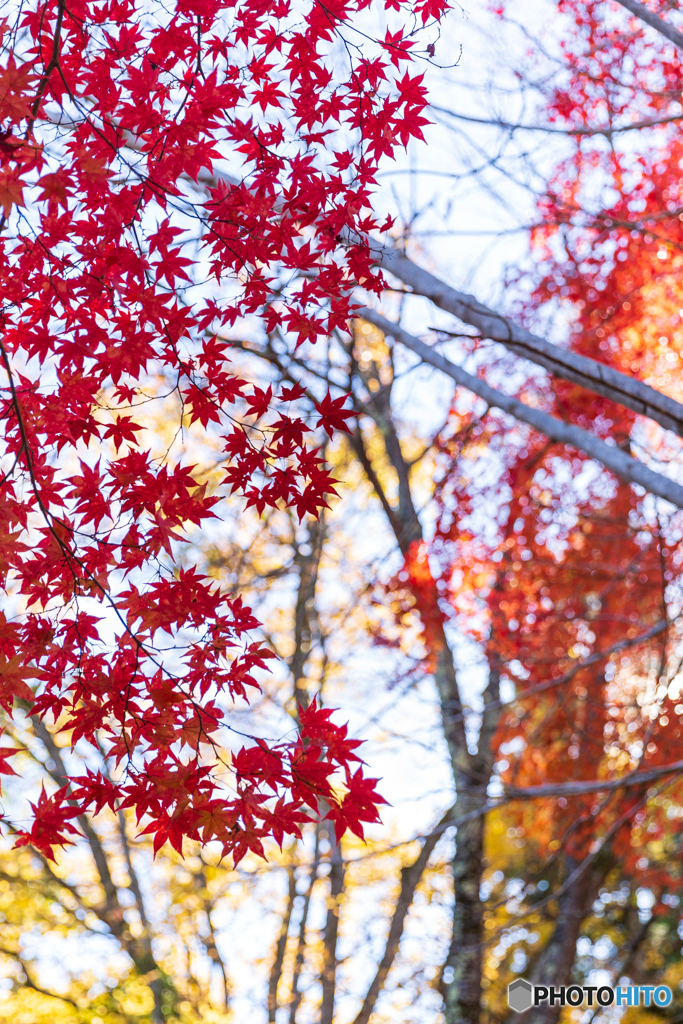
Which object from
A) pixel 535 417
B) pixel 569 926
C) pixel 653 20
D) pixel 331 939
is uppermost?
pixel 653 20

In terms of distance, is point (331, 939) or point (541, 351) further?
point (331, 939)

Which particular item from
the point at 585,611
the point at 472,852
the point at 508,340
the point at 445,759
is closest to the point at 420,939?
the point at 472,852

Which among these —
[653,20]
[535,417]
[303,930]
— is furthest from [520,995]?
[653,20]

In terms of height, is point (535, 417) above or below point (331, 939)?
above

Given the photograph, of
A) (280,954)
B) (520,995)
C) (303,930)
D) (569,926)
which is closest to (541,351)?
(303,930)

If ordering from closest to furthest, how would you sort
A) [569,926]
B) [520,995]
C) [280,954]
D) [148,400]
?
[148,400] < [280,954] < [520,995] < [569,926]

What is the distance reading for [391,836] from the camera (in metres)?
12.6

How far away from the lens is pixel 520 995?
9.16 metres

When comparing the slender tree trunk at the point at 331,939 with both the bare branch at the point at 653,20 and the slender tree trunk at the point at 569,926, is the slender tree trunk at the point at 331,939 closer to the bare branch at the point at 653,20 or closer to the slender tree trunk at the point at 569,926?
the slender tree trunk at the point at 569,926

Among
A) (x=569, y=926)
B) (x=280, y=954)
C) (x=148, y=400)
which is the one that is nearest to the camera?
(x=148, y=400)

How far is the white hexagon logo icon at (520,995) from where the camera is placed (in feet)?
28.7

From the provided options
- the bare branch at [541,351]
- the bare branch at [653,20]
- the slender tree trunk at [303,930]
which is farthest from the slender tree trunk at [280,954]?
the bare branch at [653,20]

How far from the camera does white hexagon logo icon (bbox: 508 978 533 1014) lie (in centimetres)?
874

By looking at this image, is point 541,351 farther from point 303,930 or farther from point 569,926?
point 569,926
